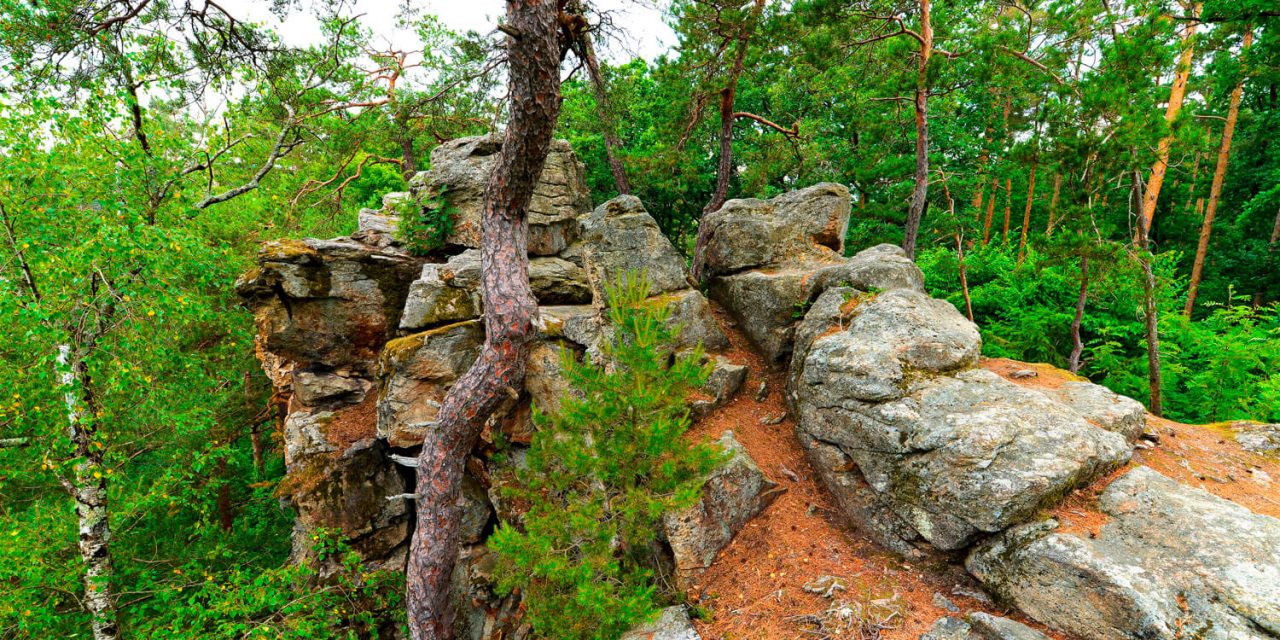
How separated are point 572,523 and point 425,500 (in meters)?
3.13

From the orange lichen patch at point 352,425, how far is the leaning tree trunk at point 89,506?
2.68m

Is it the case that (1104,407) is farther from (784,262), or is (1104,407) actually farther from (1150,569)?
(784,262)

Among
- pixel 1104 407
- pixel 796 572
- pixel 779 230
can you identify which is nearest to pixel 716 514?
pixel 796 572

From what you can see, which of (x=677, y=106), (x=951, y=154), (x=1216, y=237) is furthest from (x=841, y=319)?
(x=1216, y=237)

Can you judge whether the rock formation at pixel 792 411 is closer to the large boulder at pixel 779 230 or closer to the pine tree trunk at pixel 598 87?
the large boulder at pixel 779 230

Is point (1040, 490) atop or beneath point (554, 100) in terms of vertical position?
beneath

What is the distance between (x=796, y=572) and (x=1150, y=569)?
2.82m

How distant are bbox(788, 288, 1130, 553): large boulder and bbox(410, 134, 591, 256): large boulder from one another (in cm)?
565

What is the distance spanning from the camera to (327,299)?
330 inches

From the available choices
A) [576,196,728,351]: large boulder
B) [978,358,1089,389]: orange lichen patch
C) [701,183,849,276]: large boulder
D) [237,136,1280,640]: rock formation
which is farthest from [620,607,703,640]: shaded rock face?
[701,183,849,276]: large boulder

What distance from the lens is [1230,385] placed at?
7.30 meters

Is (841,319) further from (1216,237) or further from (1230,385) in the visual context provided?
(1216,237)

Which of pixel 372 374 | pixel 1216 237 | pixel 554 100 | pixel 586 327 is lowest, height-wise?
pixel 372 374

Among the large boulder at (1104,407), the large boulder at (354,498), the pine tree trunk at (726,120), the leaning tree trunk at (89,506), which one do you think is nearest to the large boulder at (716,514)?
the large boulder at (1104,407)
